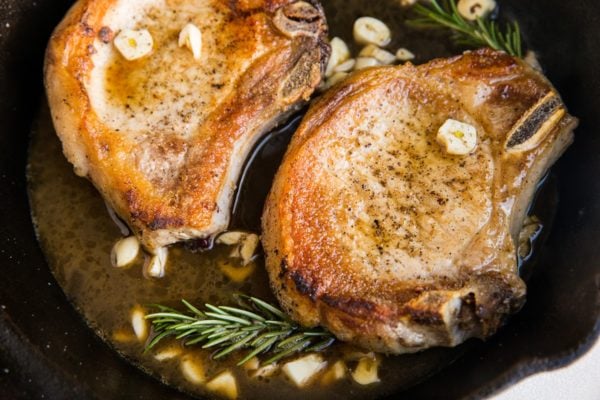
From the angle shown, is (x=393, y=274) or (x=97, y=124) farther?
(x=97, y=124)

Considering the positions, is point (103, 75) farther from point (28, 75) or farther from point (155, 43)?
point (28, 75)

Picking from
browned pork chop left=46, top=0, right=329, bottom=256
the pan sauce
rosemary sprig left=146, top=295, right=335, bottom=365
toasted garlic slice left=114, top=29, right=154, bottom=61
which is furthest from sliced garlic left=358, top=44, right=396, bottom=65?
rosemary sprig left=146, top=295, right=335, bottom=365

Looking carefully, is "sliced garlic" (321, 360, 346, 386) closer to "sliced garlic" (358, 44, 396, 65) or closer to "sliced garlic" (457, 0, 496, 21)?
"sliced garlic" (358, 44, 396, 65)

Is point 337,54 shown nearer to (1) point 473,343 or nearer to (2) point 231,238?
(2) point 231,238

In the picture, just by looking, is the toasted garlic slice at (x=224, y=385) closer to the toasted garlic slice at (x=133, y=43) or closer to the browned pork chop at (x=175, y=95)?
the browned pork chop at (x=175, y=95)

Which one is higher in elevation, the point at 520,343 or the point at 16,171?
the point at 16,171

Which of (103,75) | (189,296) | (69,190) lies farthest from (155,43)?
(189,296)

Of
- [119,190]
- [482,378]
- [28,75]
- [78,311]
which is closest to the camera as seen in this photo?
[482,378]
